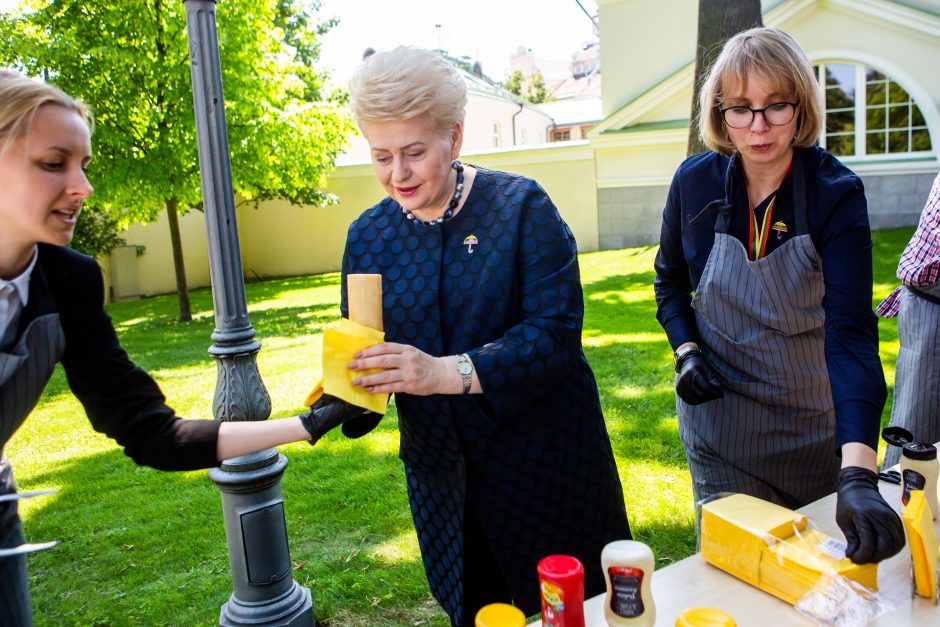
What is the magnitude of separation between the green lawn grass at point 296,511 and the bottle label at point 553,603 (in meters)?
1.87

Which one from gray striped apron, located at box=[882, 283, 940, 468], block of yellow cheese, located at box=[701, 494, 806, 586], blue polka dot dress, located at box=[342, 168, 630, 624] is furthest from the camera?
gray striped apron, located at box=[882, 283, 940, 468]

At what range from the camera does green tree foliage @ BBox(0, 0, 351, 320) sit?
11.3 metres

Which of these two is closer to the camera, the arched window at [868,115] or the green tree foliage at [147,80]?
the green tree foliage at [147,80]

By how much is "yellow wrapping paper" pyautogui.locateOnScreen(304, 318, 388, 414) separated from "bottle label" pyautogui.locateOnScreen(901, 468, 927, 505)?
129cm

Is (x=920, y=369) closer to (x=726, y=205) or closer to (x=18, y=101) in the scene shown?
(x=726, y=205)

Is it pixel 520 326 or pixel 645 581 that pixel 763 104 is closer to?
pixel 520 326

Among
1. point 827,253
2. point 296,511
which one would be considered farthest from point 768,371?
point 296,511

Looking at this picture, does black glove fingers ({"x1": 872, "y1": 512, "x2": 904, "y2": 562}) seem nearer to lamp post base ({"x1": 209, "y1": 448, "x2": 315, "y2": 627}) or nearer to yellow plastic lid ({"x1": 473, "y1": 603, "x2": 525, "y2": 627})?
yellow plastic lid ({"x1": 473, "y1": 603, "x2": 525, "y2": 627})

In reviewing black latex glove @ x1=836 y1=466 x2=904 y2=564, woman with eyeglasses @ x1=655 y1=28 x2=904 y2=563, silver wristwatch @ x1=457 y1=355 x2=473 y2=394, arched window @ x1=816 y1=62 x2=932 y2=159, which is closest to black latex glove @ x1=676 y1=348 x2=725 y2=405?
woman with eyeglasses @ x1=655 y1=28 x2=904 y2=563

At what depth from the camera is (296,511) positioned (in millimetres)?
4430

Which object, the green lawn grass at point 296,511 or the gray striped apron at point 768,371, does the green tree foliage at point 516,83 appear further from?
the gray striped apron at point 768,371

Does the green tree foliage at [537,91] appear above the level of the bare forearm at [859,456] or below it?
above

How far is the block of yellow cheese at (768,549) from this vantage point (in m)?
1.59

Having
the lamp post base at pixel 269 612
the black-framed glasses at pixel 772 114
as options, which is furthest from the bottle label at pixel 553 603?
the lamp post base at pixel 269 612
